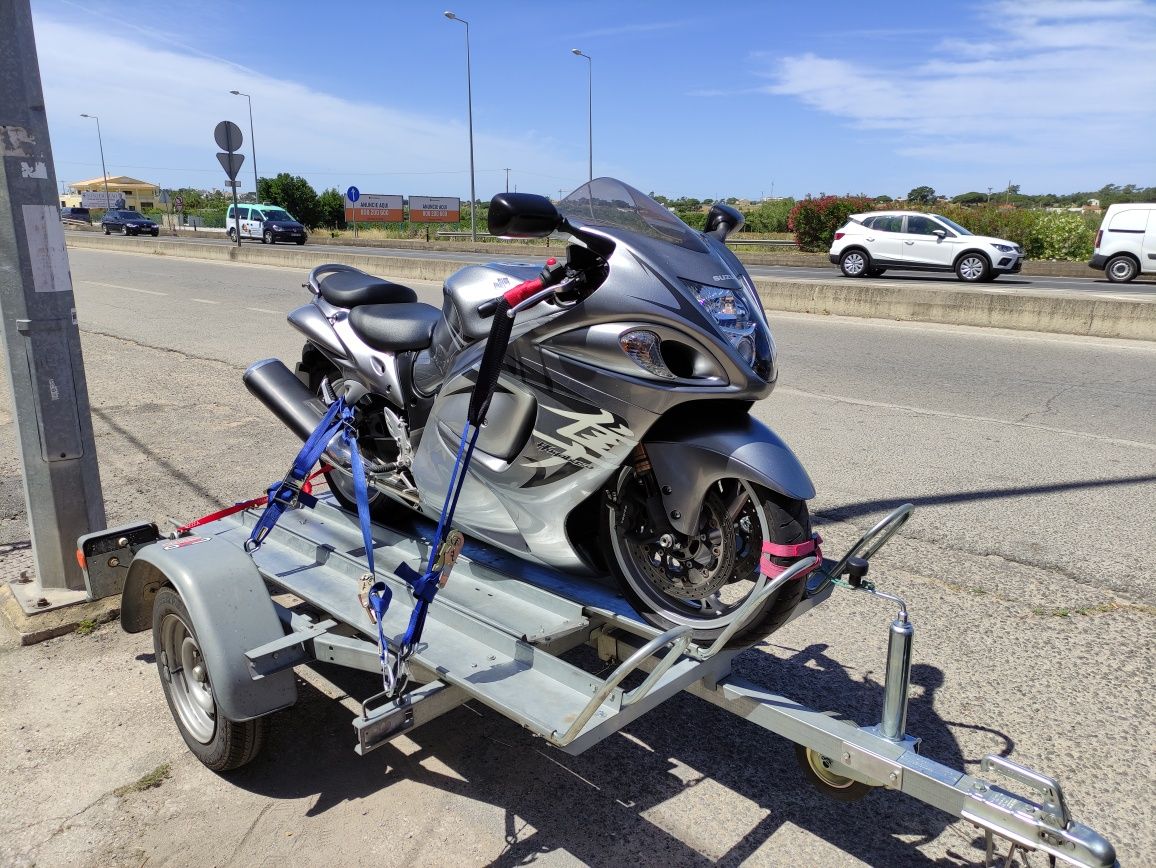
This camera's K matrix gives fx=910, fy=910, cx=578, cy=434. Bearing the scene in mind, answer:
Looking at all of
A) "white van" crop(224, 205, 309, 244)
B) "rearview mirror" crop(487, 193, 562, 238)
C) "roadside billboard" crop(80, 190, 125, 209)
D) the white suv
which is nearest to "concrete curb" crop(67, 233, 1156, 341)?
the white suv

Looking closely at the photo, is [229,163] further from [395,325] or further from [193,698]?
[193,698]

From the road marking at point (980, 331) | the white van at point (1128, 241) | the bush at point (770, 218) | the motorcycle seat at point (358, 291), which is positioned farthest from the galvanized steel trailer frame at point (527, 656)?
the bush at point (770, 218)

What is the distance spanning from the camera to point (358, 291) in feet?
14.5

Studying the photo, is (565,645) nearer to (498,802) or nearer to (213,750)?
(498,802)

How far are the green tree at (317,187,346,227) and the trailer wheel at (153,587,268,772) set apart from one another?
61608 mm

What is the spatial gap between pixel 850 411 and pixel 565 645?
5882 mm

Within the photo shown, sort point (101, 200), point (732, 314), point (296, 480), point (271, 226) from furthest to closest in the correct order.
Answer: point (101, 200)
point (271, 226)
point (296, 480)
point (732, 314)

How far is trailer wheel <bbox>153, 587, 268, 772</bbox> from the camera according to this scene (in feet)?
10.0

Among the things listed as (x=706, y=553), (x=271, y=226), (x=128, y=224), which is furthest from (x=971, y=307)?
(x=128, y=224)

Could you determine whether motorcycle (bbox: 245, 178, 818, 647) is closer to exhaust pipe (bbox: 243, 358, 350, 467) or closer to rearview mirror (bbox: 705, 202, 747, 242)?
rearview mirror (bbox: 705, 202, 747, 242)

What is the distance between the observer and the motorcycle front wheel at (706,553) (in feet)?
9.21

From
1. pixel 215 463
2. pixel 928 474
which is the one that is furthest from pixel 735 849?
pixel 215 463

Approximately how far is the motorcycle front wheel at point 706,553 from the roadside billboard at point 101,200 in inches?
3340

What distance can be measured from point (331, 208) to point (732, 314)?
2477 inches
